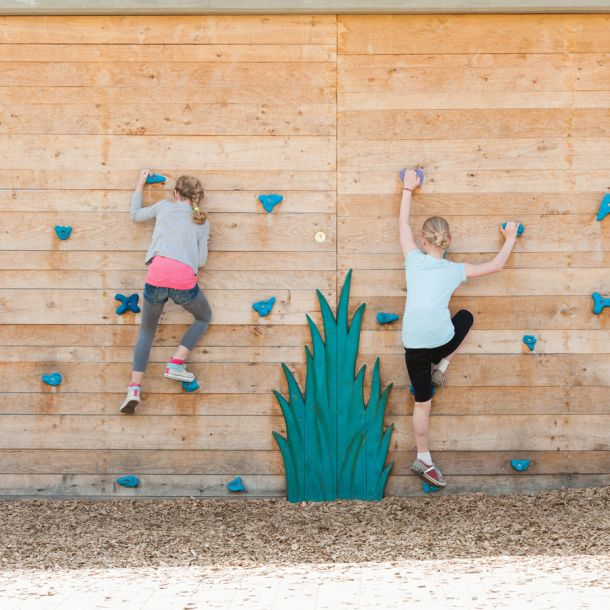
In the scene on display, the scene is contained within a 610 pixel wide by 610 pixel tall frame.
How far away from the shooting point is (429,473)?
5.31 meters

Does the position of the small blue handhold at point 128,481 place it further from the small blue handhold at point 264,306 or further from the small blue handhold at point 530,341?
the small blue handhold at point 530,341

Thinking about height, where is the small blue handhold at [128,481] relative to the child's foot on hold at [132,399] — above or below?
below

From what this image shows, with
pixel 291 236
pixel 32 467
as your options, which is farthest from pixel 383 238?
pixel 32 467

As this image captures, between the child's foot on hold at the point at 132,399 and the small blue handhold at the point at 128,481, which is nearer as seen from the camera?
the child's foot on hold at the point at 132,399

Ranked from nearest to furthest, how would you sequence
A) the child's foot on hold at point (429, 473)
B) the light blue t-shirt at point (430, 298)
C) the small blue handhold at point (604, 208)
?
1. the light blue t-shirt at point (430, 298)
2. the child's foot on hold at point (429, 473)
3. the small blue handhold at point (604, 208)

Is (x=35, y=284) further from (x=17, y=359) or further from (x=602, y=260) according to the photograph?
(x=602, y=260)

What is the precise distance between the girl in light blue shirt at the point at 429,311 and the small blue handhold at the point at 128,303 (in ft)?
5.20

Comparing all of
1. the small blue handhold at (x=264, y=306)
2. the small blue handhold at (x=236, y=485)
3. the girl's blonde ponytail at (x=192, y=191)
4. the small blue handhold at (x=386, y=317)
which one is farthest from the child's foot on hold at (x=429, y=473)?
the girl's blonde ponytail at (x=192, y=191)

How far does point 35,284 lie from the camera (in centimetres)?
550

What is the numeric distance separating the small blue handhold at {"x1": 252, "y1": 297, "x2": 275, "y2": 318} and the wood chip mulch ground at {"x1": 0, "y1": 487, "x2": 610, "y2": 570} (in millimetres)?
1121

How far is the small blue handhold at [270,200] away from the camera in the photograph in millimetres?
Result: 5406

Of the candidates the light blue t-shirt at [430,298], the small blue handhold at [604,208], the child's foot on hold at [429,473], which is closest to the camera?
the light blue t-shirt at [430,298]

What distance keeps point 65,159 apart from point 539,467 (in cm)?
338

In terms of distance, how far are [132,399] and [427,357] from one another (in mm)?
1721
